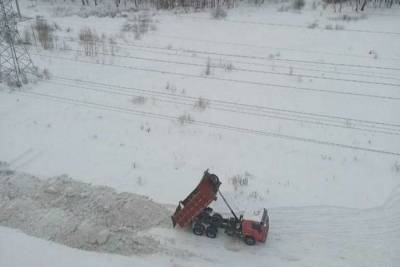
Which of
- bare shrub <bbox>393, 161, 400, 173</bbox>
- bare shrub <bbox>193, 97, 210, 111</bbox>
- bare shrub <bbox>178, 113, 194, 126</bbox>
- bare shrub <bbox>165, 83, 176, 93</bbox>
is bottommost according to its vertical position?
bare shrub <bbox>393, 161, 400, 173</bbox>

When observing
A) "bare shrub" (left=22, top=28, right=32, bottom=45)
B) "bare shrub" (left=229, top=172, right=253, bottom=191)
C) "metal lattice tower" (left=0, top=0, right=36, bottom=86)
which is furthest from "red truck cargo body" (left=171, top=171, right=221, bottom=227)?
"bare shrub" (left=22, top=28, right=32, bottom=45)

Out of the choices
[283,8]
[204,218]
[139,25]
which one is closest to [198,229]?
[204,218]

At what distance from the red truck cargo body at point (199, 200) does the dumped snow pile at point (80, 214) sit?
64 centimetres

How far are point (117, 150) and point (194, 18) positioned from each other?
12281mm

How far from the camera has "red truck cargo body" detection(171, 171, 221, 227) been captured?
31.2ft

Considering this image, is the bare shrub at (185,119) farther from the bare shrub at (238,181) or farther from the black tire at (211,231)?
the black tire at (211,231)

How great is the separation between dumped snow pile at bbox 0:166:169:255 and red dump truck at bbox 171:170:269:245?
797 mm

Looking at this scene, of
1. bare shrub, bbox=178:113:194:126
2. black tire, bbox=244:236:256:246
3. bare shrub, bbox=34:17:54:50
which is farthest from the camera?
bare shrub, bbox=34:17:54:50

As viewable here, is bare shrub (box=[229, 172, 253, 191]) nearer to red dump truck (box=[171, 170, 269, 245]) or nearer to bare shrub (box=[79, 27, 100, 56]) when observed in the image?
red dump truck (box=[171, 170, 269, 245])

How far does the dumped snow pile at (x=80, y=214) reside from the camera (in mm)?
9930

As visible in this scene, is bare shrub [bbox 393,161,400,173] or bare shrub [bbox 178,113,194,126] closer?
Answer: bare shrub [bbox 393,161,400,173]

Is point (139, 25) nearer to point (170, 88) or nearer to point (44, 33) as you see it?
point (44, 33)

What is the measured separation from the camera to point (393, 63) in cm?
1761

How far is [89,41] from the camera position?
2019 cm
